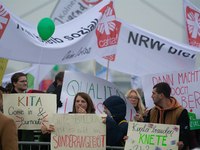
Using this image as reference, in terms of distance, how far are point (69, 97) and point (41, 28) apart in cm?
121

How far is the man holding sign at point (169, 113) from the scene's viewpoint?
3514 millimetres

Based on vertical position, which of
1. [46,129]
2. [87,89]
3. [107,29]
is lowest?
[46,129]

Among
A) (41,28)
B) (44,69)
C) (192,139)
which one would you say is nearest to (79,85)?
(41,28)

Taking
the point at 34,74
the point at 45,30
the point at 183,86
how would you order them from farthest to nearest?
the point at 34,74
the point at 183,86
the point at 45,30

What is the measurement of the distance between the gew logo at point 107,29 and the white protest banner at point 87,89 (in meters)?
1.06

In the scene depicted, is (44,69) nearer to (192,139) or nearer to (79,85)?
(79,85)

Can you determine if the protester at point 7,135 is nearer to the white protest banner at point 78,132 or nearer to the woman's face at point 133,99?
the white protest banner at point 78,132

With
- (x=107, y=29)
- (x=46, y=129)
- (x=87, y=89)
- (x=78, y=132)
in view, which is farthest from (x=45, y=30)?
(x=78, y=132)

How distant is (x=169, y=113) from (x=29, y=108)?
5.57 feet

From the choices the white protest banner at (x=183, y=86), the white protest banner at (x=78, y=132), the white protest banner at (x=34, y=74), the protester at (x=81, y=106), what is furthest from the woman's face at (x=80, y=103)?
the white protest banner at (x=34, y=74)

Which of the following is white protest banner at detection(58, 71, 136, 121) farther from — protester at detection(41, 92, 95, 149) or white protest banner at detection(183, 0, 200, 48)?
white protest banner at detection(183, 0, 200, 48)

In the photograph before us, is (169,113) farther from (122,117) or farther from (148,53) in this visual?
(148,53)

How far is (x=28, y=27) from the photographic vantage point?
4.94 m

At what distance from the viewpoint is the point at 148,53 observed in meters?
6.54
